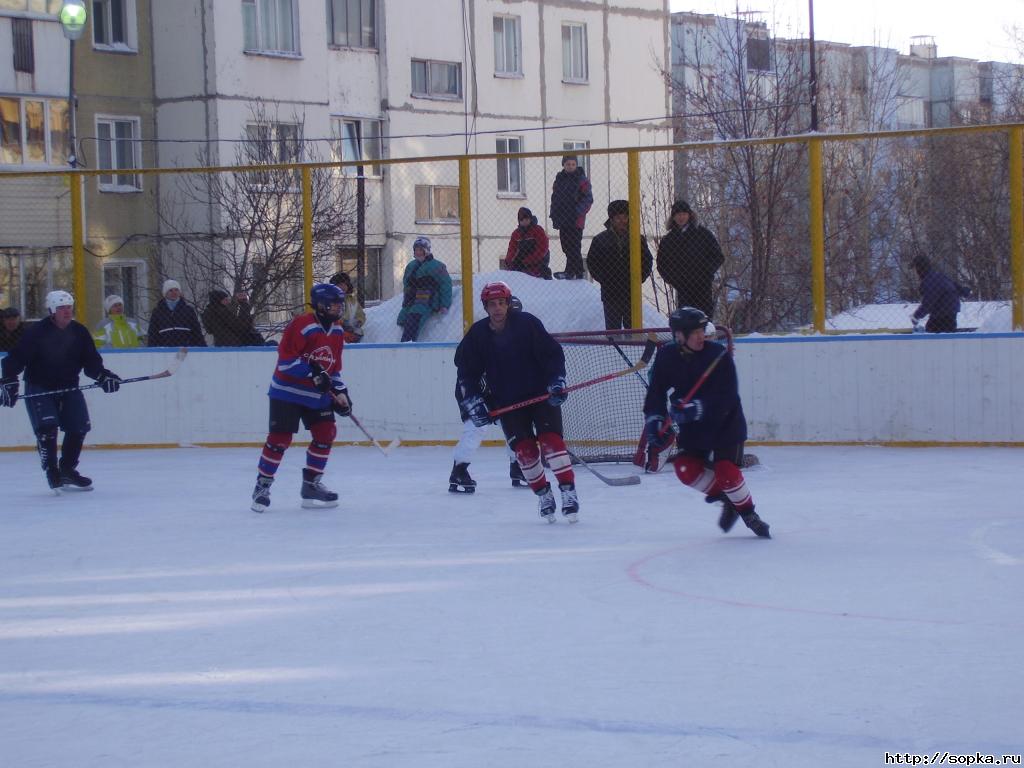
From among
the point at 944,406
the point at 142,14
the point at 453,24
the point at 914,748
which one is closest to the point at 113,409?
the point at 944,406

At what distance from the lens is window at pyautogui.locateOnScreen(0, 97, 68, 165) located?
24.8 metres

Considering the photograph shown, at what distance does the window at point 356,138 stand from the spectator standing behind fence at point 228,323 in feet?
48.4

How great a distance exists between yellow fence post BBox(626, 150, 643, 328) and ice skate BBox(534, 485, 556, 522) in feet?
14.6

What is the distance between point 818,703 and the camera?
4.38 m

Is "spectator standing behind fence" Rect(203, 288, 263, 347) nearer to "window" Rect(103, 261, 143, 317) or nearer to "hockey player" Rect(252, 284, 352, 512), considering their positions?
"window" Rect(103, 261, 143, 317)

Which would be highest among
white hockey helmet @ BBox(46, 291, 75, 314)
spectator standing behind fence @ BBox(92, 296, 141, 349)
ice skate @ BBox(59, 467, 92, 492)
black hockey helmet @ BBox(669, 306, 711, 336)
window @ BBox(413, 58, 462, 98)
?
window @ BBox(413, 58, 462, 98)

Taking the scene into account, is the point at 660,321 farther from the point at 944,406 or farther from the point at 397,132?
the point at 397,132

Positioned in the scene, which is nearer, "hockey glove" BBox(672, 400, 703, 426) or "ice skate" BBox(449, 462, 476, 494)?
"hockey glove" BBox(672, 400, 703, 426)

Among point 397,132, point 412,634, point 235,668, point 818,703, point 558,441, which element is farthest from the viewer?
point 397,132

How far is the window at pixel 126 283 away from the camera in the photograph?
13.9m

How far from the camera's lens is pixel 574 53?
3259cm

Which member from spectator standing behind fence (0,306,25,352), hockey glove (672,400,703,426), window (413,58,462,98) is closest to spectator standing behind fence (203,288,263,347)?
spectator standing behind fence (0,306,25,352)

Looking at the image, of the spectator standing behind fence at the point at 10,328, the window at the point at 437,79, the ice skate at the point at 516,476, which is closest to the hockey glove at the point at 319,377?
the ice skate at the point at 516,476

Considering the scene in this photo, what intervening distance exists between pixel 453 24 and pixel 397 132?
278 cm
